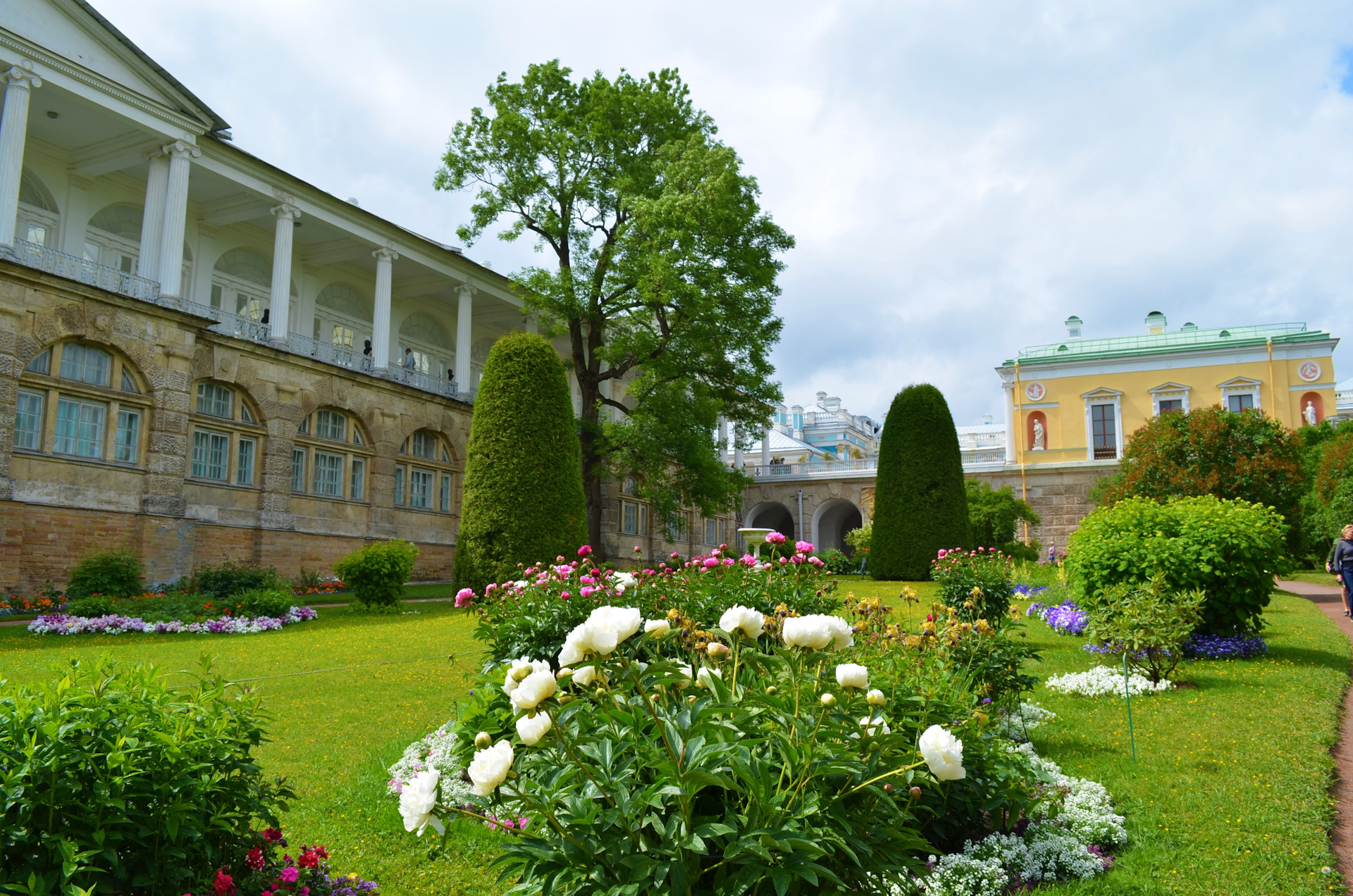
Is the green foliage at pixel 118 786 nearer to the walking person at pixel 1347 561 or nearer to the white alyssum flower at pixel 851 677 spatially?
the white alyssum flower at pixel 851 677

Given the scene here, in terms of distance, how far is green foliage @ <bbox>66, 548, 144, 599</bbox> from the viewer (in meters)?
14.6

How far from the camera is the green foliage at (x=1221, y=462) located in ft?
57.5

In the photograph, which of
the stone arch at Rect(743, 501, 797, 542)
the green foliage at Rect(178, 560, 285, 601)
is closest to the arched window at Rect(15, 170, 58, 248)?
the green foliage at Rect(178, 560, 285, 601)

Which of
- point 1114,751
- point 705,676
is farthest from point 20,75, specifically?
point 1114,751

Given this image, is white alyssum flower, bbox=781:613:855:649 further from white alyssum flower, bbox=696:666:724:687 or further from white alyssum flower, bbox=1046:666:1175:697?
white alyssum flower, bbox=1046:666:1175:697

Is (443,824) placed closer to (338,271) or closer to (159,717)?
(159,717)

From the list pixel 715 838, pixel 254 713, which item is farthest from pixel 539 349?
pixel 715 838

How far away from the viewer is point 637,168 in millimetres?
22469

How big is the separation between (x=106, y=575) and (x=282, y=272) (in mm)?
8969

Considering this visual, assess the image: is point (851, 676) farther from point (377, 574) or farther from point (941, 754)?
point (377, 574)

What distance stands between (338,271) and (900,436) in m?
17.7

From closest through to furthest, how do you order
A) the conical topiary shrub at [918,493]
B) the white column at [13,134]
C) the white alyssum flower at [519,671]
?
the white alyssum flower at [519,671] → the white column at [13,134] → the conical topiary shrub at [918,493]

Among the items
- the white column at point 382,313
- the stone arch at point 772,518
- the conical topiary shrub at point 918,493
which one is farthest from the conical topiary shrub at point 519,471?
the stone arch at point 772,518

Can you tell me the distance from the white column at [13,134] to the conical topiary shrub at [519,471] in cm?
919
